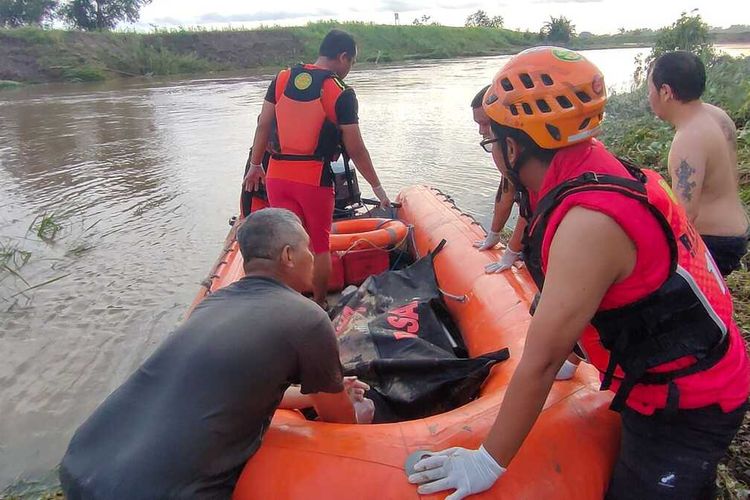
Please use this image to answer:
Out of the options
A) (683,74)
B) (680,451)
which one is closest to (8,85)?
(683,74)

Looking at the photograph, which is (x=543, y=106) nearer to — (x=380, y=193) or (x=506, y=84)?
(x=506, y=84)

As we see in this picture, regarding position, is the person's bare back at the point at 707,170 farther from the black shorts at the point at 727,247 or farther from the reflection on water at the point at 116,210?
the reflection on water at the point at 116,210

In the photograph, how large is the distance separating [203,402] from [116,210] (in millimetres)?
5958

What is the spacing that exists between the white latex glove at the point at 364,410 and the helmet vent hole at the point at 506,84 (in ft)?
3.77

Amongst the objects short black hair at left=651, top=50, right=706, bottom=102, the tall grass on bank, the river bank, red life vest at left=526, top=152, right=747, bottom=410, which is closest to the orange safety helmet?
red life vest at left=526, top=152, right=747, bottom=410

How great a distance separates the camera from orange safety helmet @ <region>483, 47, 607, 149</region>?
132 cm

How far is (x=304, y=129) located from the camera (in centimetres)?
335

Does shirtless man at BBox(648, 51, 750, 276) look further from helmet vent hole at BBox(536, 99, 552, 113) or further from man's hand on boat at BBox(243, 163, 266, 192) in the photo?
man's hand on boat at BBox(243, 163, 266, 192)

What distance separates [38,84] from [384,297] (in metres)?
25.2

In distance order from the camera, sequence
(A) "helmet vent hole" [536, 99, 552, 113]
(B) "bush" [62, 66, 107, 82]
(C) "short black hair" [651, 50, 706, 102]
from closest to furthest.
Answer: (A) "helmet vent hole" [536, 99, 552, 113]
(C) "short black hair" [651, 50, 706, 102]
(B) "bush" [62, 66, 107, 82]

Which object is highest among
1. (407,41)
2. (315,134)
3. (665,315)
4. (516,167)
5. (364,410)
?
(407,41)

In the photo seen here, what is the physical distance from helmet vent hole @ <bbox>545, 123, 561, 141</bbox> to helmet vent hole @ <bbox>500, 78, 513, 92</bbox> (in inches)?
5.6

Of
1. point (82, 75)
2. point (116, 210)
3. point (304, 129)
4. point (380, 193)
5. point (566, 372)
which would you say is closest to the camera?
point (566, 372)

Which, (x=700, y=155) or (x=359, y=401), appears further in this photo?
(x=700, y=155)
